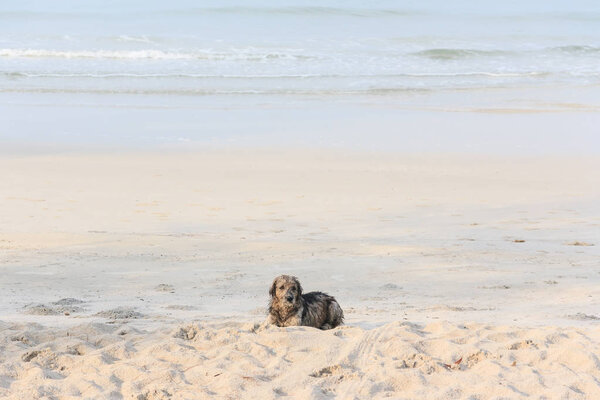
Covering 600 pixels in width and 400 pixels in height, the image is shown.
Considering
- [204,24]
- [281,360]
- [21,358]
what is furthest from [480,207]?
[204,24]

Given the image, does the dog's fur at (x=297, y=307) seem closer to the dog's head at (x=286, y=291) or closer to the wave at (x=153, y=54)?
the dog's head at (x=286, y=291)

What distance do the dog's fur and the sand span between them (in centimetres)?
19

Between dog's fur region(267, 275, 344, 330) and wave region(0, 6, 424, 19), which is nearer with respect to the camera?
dog's fur region(267, 275, 344, 330)

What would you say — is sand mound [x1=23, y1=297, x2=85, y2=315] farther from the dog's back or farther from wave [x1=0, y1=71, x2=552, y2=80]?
wave [x1=0, y1=71, x2=552, y2=80]

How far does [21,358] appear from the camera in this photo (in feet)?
15.9

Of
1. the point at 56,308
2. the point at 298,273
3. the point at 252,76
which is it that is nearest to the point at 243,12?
the point at 252,76

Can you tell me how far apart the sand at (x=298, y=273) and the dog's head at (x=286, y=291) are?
22 cm

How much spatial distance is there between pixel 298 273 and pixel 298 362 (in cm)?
225

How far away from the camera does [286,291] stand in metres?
5.29

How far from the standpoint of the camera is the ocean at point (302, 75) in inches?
574

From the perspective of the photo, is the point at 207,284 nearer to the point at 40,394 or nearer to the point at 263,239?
the point at 263,239

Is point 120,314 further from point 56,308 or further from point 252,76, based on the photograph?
point 252,76

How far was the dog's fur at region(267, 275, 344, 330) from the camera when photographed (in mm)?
5320

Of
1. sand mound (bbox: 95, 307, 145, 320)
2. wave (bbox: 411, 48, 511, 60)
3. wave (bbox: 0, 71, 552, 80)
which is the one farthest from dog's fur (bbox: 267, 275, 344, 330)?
wave (bbox: 411, 48, 511, 60)
